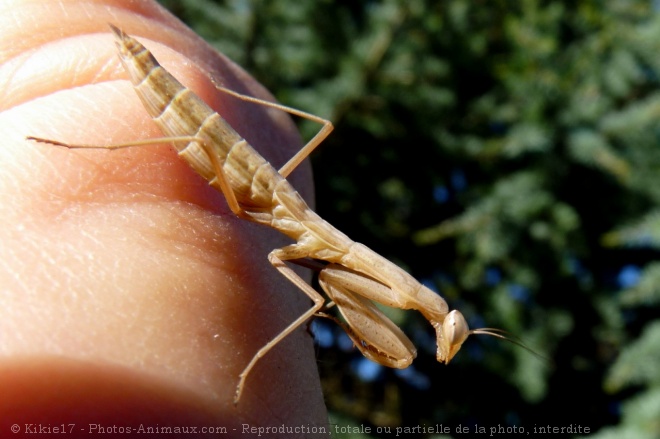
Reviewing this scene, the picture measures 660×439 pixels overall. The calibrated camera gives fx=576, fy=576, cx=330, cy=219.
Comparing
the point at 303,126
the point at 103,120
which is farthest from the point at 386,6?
the point at 103,120

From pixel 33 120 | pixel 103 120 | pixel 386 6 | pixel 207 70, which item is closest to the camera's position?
pixel 33 120

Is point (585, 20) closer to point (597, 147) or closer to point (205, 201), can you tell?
point (597, 147)

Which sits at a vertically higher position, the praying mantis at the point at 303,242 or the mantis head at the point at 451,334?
the praying mantis at the point at 303,242

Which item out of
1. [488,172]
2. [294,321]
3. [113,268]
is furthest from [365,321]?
[488,172]

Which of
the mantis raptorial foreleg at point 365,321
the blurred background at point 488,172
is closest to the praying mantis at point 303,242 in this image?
the mantis raptorial foreleg at point 365,321

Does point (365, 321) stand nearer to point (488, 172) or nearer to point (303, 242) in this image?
point (303, 242)

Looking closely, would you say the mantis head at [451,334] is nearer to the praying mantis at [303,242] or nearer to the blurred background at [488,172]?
the praying mantis at [303,242]

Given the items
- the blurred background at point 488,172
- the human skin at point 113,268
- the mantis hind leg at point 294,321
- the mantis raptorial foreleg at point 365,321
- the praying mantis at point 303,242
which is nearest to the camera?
the human skin at point 113,268
